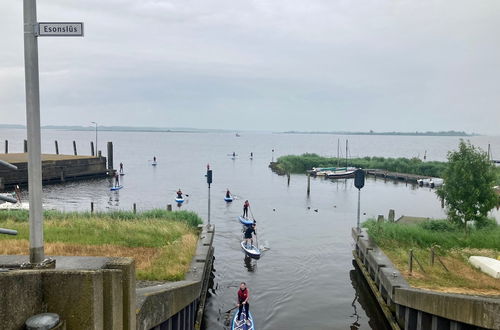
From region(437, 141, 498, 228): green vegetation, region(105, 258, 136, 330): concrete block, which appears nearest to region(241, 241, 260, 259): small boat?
region(437, 141, 498, 228): green vegetation

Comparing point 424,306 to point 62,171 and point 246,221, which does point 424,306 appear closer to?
point 246,221

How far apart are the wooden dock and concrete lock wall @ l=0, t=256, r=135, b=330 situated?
57590 mm

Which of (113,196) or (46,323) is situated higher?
(46,323)

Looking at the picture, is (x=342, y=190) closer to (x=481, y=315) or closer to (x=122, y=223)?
(x=122, y=223)

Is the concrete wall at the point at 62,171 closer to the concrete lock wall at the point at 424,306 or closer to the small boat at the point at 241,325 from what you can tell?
the small boat at the point at 241,325

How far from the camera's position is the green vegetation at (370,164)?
8869cm

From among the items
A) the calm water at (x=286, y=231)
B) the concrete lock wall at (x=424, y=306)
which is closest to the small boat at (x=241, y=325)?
the calm water at (x=286, y=231)

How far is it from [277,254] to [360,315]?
10.5 metres

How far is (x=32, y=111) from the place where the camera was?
771 cm

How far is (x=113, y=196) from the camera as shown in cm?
6038

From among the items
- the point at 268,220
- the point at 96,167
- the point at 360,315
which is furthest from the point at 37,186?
the point at 96,167

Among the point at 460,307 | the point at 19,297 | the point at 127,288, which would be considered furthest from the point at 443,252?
the point at 19,297

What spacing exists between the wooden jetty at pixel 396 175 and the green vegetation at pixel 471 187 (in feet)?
182

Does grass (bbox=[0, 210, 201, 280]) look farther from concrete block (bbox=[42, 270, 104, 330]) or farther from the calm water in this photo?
concrete block (bbox=[42, 270, 104, 330])
